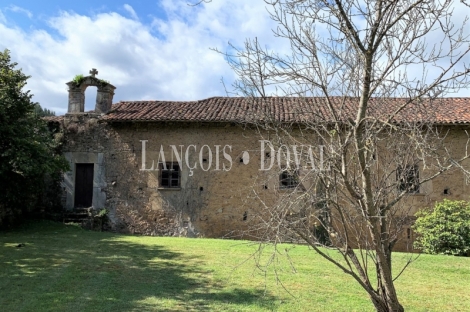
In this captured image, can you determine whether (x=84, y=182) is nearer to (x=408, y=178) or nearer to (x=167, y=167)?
(x=167, y=167)

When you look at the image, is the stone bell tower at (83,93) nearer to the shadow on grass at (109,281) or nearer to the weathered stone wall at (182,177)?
the weathered stone wall at (182,177)

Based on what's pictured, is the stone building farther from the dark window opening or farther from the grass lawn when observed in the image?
the dark window opening

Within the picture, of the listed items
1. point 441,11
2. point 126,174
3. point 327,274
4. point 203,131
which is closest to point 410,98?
point 441,11

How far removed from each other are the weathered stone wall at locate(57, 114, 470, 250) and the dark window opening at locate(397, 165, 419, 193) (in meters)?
8.95

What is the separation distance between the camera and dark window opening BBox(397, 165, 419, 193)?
13.1ft

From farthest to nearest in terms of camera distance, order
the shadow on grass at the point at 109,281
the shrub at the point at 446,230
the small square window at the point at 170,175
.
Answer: the small square window at the point at 170,175 < the shrub at the point at 446,230 < the shadow on grass at the point at 109,281

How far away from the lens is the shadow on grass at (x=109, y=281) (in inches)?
225

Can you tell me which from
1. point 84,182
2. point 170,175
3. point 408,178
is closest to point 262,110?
point 408,178

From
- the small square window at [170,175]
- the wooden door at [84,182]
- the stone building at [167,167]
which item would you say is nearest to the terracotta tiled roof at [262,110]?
the stone building at [167,167]

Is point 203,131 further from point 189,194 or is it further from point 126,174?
point 126,174

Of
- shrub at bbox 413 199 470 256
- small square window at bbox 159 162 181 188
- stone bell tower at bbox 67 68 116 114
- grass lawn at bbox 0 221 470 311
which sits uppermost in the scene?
stone bell tower at bbox 67 68 116 114

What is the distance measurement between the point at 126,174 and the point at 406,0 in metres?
12.0

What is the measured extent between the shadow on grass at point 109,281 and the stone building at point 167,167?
3785mm

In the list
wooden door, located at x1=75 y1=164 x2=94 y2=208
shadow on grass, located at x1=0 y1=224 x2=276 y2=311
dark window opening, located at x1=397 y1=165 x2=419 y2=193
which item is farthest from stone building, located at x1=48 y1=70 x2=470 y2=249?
dark window opening, located at x1=397 y1=165 x2=419 y2=193
